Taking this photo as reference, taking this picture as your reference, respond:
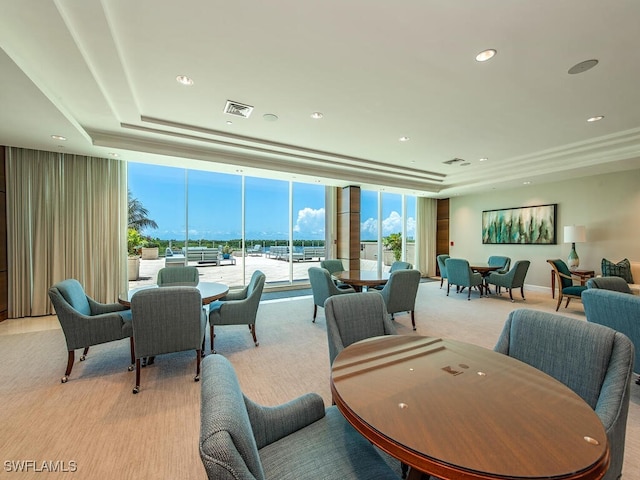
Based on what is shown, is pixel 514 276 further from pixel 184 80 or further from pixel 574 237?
pixel 184 80

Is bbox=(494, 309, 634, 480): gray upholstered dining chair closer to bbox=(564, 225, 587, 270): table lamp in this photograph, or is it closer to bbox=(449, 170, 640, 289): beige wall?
bbox=(564, 225, 587, 270): table lamp

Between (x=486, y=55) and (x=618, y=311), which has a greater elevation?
(x=486, y=55)

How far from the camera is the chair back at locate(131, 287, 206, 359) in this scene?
7.91 feet

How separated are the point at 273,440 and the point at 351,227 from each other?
20.5 ft

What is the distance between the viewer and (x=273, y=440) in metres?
1.22

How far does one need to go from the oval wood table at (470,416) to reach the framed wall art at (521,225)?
281 inches

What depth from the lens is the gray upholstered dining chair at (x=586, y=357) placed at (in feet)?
3.72

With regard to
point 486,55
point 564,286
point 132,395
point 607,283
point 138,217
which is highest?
point 486,55

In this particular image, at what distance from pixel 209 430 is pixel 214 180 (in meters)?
6.60

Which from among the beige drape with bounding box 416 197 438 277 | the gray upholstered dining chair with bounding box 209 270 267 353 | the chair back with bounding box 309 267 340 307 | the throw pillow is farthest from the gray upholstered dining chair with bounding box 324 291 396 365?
the beige drape with bounding box 416 197 438 277

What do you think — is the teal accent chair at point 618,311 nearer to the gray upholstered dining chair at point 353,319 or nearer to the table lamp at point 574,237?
the gray upholstered dining chair at point 353,319

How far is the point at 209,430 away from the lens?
682 mm

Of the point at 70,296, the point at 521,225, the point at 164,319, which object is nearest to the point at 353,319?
the point at 164,319

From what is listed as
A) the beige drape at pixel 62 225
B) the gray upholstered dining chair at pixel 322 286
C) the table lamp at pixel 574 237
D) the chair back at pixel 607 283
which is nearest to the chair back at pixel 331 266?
the gray upholstered dining chair at pixel 322 286
